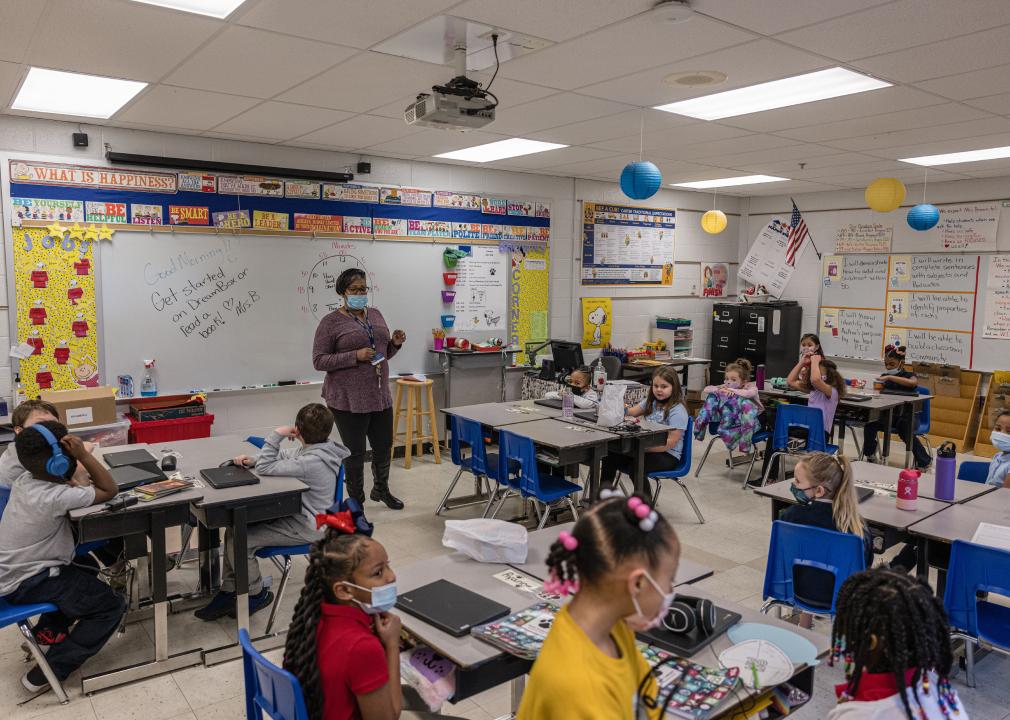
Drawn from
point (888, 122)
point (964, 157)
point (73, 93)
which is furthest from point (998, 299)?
point (73, 93)

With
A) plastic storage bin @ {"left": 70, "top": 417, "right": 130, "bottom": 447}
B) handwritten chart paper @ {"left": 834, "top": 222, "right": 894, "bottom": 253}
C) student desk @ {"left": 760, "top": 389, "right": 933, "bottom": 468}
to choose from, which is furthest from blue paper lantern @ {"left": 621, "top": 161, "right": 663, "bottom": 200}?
handwritten chart paper @ {"left": 834, "top": 222, "right": 894, "bottom": 253}

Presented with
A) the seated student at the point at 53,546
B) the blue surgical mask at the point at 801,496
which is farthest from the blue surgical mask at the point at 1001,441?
the seated student at the point at 53,546

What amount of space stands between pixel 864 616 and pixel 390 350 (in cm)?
413

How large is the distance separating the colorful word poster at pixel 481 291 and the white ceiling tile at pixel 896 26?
4362mm

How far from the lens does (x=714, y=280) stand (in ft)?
32.4

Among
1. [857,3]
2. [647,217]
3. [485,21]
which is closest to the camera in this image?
[857,3]

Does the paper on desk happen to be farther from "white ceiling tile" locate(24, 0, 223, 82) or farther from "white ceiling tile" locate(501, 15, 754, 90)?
"white ceiling tile" locate(24, 0, 223, 82)

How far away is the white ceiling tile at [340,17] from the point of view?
114 inches

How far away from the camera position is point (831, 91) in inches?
166

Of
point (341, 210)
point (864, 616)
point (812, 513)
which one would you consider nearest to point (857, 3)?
point (812, 513)

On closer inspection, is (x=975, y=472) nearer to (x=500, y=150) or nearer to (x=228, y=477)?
(x=228, y=477)

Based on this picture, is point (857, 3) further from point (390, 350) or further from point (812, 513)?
point (390, 350)

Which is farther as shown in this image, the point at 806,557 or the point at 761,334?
the point at 761,334

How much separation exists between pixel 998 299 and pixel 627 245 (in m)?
3.84
